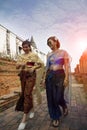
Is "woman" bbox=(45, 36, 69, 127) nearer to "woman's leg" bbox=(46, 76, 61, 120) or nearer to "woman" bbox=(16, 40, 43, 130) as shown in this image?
"woman's leg" bbox=(46, 76, 61, 120)

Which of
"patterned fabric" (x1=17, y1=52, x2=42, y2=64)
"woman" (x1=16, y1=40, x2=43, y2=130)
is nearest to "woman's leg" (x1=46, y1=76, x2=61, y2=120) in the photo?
"woman" (x1=16, y1=40, x2=43, y2=130)

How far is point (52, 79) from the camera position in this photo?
5.00 meters

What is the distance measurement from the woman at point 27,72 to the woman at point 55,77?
0.99 ft

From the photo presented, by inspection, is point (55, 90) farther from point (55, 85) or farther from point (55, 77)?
point (55, 77)

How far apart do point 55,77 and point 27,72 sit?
23.0 inches

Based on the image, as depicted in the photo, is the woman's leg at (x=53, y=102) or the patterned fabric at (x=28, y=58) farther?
the patterned fabric at (x=28, y=58)

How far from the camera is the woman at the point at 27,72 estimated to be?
498 cm

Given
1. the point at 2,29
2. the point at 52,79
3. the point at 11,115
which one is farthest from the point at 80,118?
the point at 2,29

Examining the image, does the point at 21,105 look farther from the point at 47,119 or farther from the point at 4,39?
the point at 4,39

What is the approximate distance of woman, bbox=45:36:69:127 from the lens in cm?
497

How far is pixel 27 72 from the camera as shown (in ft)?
16.5

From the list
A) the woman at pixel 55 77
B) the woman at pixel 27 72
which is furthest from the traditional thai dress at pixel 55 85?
the woman at pixel 27 72

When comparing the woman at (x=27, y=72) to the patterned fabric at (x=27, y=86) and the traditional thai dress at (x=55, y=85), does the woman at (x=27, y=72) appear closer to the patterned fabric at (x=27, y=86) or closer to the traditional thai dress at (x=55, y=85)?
the patterned fabric at (x=27, y=86)

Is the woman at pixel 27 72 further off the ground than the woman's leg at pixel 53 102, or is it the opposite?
the woman at pixel 27 72
